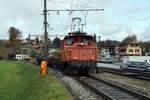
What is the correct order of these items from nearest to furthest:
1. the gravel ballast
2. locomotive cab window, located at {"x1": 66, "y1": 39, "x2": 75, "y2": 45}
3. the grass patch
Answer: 1. the grass patch
2. the gravel ballast
3. locomotive cab window, located at {"x1": 66, "y1": 39, "x2": 75, "y2": 45}

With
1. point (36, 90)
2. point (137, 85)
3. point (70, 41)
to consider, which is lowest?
point (36, 90)

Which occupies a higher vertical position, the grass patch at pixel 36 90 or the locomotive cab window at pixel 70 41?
the locomotive cab window at pixel 70 41

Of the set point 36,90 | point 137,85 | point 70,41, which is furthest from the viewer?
point 70,41

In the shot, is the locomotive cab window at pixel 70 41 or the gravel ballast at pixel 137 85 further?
the locomotive cab window at pixel 70 41

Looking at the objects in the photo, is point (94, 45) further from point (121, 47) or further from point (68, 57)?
point (121, 47)

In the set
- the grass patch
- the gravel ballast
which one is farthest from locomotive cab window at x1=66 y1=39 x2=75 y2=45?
the gravel ballast

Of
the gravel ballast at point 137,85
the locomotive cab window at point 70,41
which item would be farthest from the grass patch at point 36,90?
the gravel ballast at point 137,85

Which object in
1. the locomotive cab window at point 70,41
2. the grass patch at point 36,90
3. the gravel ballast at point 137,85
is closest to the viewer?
the grass patch at point 36,90

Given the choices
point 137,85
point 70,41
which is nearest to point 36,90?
point 137,85

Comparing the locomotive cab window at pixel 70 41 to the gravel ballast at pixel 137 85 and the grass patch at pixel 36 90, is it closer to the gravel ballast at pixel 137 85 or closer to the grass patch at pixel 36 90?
the grass patch at pixel 36 90

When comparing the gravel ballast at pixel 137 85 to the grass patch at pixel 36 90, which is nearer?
the grass patch at pixel 36 90

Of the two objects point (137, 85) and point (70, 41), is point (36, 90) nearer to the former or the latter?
point (137, 85)

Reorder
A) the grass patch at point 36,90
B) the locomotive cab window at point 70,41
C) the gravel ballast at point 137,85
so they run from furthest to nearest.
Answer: the locomotive cab window at point 70,41 < the gravel ballast at point 137,85 < the grass patch at point 36,90

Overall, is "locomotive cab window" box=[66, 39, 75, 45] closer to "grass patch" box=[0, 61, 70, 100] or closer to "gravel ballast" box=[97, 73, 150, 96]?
"grass patch" box=[0, 61, 70, 100]
